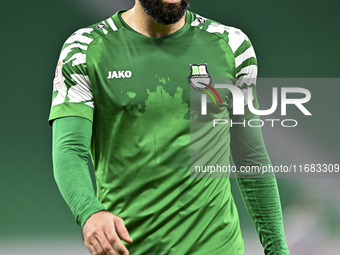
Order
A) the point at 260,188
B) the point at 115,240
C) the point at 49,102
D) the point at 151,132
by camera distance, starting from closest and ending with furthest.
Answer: the point at 115,240
the point at 151,132
the point at 260,188
the point at 49,102

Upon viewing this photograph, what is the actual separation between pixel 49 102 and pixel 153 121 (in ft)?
7.25

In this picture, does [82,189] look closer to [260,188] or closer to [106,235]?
[106,235]

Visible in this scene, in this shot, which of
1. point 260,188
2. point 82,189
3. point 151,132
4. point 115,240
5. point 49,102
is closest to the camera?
point 115,240

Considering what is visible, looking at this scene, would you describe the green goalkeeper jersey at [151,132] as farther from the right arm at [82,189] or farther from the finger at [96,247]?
the finger at [96,247]

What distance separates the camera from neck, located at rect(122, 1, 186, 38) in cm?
125

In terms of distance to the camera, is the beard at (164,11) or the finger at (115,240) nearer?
the finger at (115,240)

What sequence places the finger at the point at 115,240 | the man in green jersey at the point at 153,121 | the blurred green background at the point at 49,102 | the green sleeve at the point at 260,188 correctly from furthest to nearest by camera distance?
the blurred green background at the point at 49,102 < the green sleeve at the point at 260,188 < the man in green jersey at the point at 153,121 < the finger at the point at 115,240

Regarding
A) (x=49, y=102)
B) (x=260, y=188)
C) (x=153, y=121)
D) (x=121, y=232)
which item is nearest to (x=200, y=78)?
(x=153, y=121)

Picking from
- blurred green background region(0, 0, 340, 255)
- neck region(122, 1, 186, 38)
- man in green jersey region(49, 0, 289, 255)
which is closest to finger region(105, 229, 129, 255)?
man in green jersey region(49, 0, 289, 255)

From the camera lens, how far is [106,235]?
876 mm

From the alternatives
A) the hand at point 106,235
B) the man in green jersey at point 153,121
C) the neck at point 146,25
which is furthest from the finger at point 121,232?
the neck at point 146,25

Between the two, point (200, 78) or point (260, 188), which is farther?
point (260, 188)

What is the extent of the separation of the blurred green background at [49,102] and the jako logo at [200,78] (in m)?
1.96

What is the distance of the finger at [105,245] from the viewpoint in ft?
2.85
